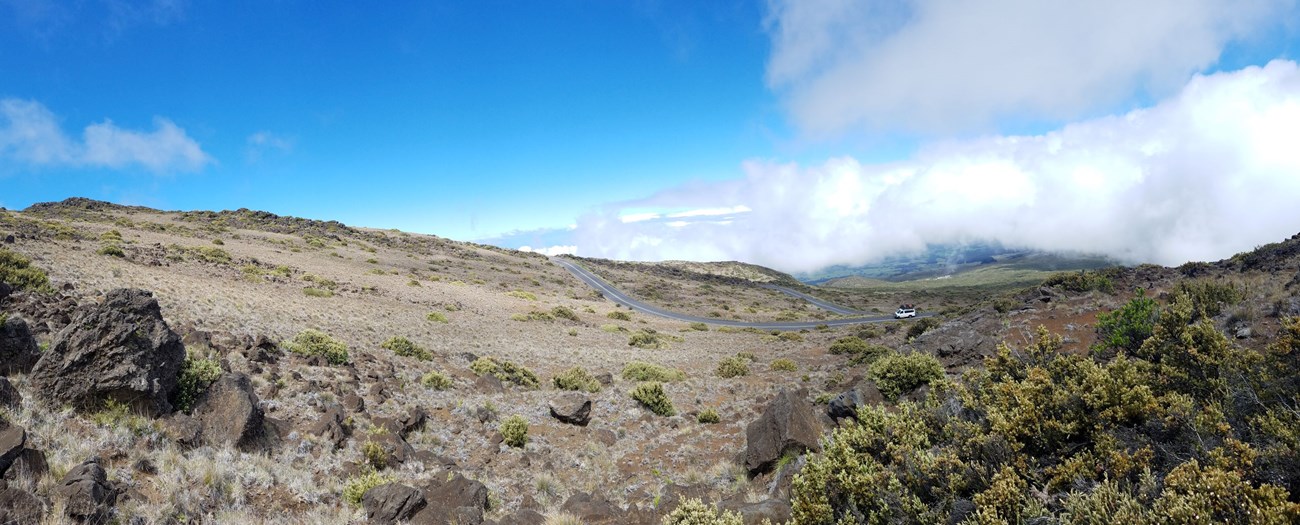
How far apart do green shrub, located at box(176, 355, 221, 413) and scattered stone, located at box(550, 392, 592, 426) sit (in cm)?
804

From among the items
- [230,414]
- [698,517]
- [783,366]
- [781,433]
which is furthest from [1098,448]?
[783,366]

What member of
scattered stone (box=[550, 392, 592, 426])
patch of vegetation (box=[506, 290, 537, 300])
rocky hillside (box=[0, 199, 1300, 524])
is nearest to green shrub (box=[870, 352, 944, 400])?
rocky hillside (box=[0, 199, 1300, 524])

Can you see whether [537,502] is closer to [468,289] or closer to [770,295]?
[468,289]

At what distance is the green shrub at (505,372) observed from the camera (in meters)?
18.6

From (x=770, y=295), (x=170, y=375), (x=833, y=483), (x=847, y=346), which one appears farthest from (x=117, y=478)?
(x=770, y=295)

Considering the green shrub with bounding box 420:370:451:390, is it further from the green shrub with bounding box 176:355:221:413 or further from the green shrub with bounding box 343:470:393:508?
the green shrub with bounding box 343:470:393:508

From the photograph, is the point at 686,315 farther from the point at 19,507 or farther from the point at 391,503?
the point at 19,507

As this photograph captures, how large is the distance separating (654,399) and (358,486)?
9330 mm

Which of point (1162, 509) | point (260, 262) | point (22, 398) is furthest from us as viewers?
point (260, 262)

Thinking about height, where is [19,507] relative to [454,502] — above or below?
above

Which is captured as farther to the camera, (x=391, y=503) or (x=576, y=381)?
(x=576, y=381)

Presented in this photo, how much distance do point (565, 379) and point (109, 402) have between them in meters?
12.3

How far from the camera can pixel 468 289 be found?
49.7m

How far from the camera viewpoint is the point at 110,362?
852cm
